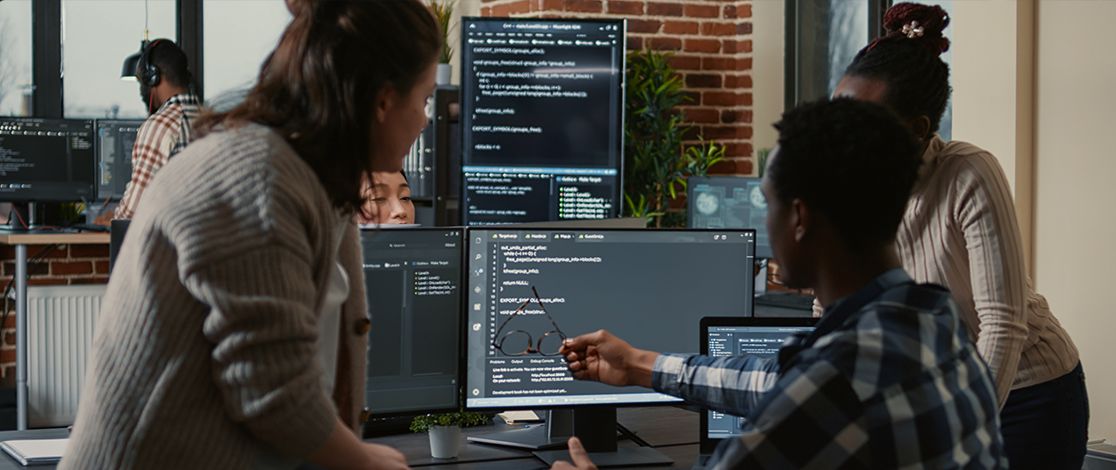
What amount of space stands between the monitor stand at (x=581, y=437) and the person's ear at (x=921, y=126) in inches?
27.6

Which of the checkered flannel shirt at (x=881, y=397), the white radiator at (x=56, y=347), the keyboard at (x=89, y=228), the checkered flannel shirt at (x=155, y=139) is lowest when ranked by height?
the white radiator at (x=56, y=347)

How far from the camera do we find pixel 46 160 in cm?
586

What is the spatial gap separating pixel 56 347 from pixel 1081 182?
4373mm

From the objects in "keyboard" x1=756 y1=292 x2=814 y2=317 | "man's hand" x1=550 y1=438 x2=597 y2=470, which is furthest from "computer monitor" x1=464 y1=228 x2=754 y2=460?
"keyboard" x1=756 y1=292 x2=814 y2=317

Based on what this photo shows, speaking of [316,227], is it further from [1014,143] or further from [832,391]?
[1014,143]

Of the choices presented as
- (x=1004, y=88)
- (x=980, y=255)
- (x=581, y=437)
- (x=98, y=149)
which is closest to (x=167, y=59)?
(x=98, y=149)

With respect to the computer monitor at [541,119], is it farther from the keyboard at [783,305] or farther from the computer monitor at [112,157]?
the computer monitor at [112,157]

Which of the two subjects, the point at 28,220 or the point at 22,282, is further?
the point at 28,220

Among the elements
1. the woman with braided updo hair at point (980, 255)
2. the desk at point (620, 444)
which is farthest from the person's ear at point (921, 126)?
the desk at point (620, 444)

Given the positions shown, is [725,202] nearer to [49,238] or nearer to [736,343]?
[49,238]

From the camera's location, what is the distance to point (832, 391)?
1166mm

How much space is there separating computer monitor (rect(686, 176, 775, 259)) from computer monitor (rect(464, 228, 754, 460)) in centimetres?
285

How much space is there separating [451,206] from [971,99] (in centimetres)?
263

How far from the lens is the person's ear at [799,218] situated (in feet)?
4.13
